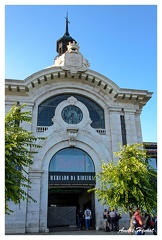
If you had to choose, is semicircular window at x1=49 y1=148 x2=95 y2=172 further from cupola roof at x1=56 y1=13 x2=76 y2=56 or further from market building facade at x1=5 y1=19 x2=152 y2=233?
cupola roof at x1=56 y1=13 x2=76 y2=56

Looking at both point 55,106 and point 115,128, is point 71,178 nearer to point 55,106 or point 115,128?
point 115,128

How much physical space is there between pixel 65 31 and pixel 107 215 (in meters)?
25.7

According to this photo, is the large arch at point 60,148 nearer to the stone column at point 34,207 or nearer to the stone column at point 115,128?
the stone column at point 34,207

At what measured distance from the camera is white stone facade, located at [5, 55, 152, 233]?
679 inches

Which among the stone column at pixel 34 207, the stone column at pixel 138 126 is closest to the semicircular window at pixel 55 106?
the stone column at pixel 138 126

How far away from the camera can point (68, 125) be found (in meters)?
19.5

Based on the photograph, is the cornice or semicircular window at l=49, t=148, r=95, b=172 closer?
semicircular window at l=49, t=148, r=95, b=172

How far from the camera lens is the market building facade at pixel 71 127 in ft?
58.1

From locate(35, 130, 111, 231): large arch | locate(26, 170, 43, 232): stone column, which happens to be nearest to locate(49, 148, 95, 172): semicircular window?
locate(35, 130, 111, 231): large arch

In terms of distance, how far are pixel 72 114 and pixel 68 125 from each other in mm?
1129

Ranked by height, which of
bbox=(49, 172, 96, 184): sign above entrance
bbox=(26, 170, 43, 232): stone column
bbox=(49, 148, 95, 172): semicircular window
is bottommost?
bbox=(26, 170, 43, 232): stone column

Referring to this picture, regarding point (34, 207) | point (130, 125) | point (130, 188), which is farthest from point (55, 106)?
point (130, 188)

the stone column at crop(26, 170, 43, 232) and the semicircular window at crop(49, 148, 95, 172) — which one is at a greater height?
the semicircular window at crop(49, 148, 95, 172)

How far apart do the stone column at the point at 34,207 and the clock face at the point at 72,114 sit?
15.3ft
